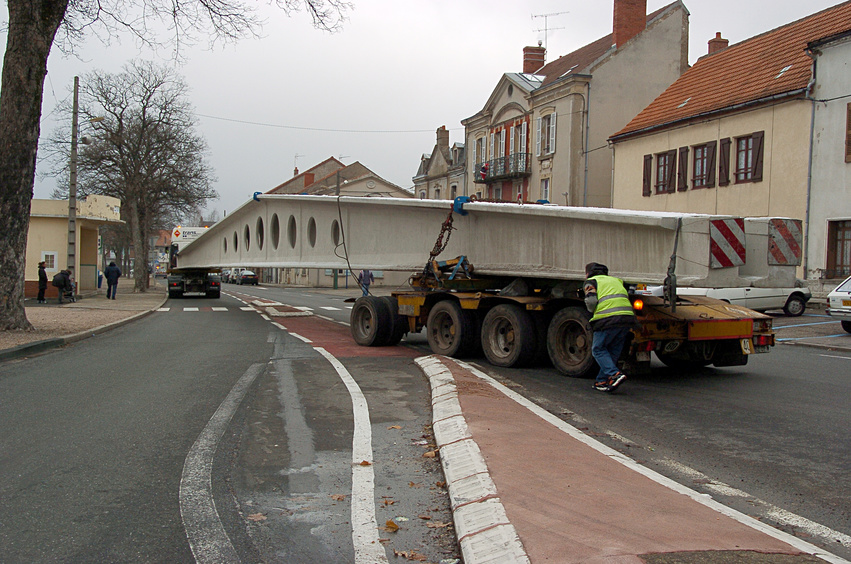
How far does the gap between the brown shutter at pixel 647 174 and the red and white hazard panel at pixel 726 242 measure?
24.1m

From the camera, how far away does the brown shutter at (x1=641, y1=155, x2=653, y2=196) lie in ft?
103

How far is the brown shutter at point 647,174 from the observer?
31266 mm

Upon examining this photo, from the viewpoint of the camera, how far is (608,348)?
8.55 m

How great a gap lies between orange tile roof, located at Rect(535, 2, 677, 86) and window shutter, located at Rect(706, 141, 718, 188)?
1163 centimetres

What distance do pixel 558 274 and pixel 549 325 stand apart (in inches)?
32.4

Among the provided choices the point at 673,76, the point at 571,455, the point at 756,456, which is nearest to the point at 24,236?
the point at 571,455

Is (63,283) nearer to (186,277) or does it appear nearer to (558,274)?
(186,277)

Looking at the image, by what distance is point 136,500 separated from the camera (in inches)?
185

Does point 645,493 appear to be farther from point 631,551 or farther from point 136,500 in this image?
point 136,500

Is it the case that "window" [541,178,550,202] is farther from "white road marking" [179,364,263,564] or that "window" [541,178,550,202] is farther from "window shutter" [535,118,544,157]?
"white road marking" [179,364,263,564]

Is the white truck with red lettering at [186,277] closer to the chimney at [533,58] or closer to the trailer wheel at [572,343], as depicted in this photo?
the chimney at [533,58]

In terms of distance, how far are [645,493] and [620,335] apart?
155 inches

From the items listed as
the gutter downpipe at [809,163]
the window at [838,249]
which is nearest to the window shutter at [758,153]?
the gutter downpipe at [809,163]

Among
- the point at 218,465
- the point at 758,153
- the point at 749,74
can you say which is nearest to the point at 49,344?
the point at 218,465
